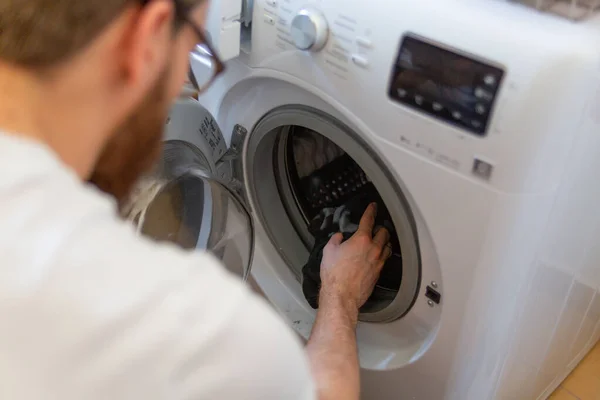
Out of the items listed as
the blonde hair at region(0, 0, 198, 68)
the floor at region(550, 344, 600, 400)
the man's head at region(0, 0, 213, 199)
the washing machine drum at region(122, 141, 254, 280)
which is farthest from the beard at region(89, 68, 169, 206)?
the floor at region(550, 344, 600, 400)

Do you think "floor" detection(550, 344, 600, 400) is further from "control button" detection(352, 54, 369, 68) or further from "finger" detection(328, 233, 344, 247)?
"control button" detection(352, 54, 369, 68)

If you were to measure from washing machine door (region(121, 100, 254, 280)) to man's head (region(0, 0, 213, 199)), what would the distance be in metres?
0.28

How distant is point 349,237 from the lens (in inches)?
41.9

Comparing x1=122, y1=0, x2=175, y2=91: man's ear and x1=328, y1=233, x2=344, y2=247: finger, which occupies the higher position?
x1=122, y1=0, x2=175, y2=91: man's ear

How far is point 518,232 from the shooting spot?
0.74 metres

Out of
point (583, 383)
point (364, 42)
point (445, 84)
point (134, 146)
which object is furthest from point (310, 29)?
point (583, 383)

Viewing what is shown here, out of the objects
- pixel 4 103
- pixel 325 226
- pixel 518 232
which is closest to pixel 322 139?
pixel 325 226

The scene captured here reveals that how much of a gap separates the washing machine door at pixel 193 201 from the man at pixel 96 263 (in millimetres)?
345

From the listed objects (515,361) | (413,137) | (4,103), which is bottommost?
(515,361)

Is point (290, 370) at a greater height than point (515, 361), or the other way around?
point (290, 370)

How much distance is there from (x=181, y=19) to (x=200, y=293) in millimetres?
218

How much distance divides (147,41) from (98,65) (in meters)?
0.04

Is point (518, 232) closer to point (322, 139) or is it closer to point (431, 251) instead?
point (431, 251)

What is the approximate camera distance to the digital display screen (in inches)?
26.5
